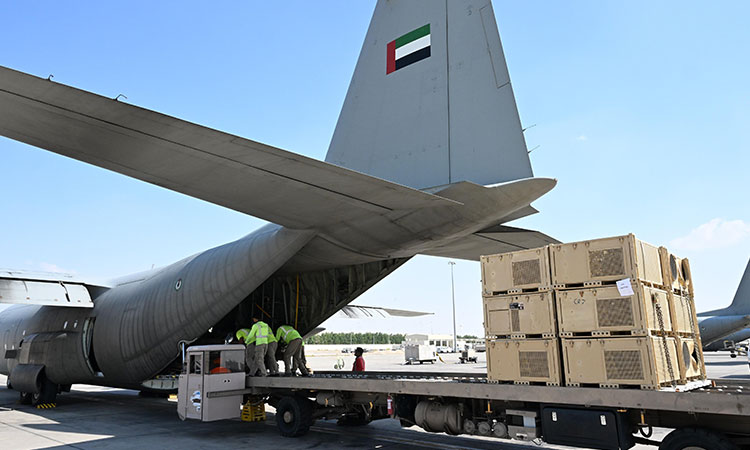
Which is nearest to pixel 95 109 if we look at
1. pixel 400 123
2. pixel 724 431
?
pixel 400 123

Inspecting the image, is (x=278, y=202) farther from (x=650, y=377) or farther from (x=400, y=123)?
(x=650, y=377)

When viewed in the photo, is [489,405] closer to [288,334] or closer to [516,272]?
[516,272]

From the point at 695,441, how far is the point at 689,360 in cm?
154

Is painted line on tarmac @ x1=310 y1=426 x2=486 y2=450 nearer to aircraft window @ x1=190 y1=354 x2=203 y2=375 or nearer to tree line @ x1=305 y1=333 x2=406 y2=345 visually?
aircraft window @ x1=190 y1=354 x2=203 y2=375

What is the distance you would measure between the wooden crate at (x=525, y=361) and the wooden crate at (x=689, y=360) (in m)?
1.56

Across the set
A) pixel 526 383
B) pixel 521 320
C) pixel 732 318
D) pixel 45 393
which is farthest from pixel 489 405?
pixel 732 318

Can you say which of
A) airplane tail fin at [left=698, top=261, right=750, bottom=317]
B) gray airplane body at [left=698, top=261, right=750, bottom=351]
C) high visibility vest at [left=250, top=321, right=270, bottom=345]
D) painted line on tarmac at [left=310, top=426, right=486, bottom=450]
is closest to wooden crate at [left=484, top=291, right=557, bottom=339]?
painted line on tarmac at [left=310, top=426, right=486, bottom=450]

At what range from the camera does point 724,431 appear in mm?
5465

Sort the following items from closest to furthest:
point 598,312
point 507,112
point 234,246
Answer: point 598,312 → point 507,112 → point 234,246

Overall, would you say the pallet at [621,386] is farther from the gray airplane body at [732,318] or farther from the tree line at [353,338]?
the tree line at [353,338]

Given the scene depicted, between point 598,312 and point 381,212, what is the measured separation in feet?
12.9

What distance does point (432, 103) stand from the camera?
9078mm

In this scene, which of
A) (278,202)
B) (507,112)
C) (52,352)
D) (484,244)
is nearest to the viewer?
(507,112)

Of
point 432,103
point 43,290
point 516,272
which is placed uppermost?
point 432,103
